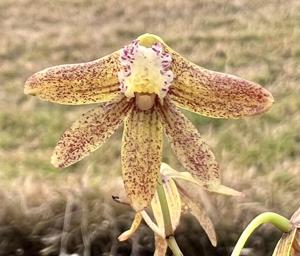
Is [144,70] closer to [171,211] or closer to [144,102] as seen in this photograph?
[144,102]

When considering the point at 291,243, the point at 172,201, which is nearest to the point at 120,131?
the point at 172,201

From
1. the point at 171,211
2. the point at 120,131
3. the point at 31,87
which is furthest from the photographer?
the point at 120,131

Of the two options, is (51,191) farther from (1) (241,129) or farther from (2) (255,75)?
(2) (255,75)

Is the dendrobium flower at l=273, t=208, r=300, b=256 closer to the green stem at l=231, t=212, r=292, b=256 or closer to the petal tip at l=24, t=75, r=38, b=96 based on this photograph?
the green stem at l=231, t=212, r=292, b=256

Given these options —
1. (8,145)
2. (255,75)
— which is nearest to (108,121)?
(8,145)

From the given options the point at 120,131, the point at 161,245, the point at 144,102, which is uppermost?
the point at 144,102

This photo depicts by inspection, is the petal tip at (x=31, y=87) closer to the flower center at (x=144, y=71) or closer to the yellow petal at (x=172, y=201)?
the flower center at (x=144, y=71)
